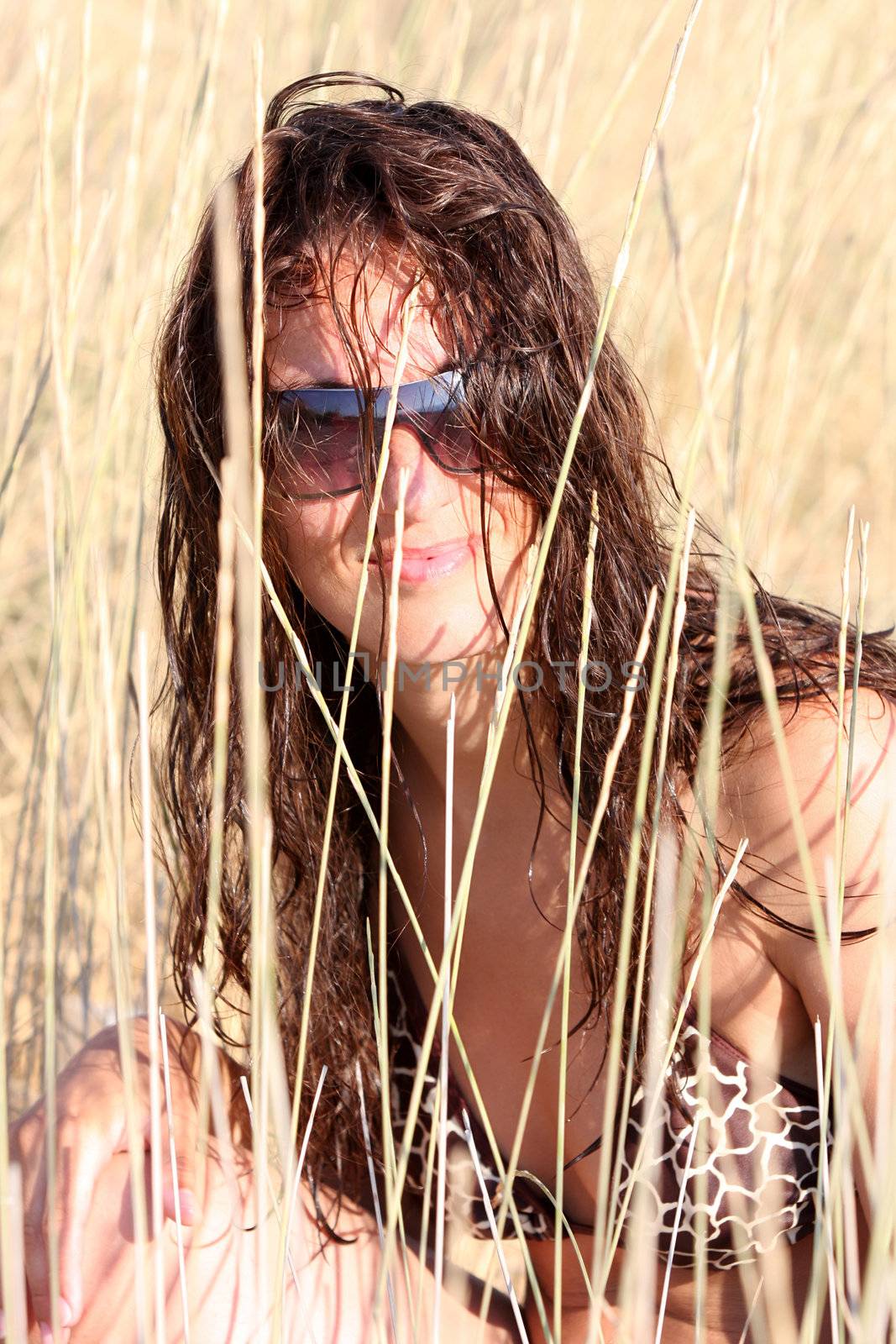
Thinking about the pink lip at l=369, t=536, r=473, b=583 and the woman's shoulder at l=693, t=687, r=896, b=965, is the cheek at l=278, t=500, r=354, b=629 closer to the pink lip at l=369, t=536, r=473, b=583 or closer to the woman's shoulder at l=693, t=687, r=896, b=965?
the pink lip at l=369, t=536, r=473, b=583

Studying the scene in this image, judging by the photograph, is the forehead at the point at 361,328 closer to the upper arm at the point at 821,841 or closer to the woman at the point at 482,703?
the woman at the point at 482,703

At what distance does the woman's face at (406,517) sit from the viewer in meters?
0.92

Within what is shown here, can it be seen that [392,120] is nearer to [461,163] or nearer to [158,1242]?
[461,163]

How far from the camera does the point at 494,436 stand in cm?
94

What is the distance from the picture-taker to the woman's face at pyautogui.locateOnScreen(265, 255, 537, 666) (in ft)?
3.03

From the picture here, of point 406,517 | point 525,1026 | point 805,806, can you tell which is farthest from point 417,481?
point 525,1026

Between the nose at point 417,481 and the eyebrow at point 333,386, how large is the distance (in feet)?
0.15

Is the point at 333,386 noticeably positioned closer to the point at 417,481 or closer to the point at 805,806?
the point at 417,481

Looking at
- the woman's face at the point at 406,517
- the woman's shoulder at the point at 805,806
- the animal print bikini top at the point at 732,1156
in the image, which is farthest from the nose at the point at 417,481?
the animal print bikini top at the point at 732,1156

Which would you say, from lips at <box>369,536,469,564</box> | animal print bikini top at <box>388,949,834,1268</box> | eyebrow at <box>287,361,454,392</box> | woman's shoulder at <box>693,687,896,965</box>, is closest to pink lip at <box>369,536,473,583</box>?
lips at <box>369,536,469,564</box>

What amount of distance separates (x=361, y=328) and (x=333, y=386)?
47 millimetres

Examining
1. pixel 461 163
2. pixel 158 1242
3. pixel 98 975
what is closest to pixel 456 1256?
pixel 98 975

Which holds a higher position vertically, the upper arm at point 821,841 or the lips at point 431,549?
the lips at point 431,549

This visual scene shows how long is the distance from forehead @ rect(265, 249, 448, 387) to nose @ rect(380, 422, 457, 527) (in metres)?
0.05
